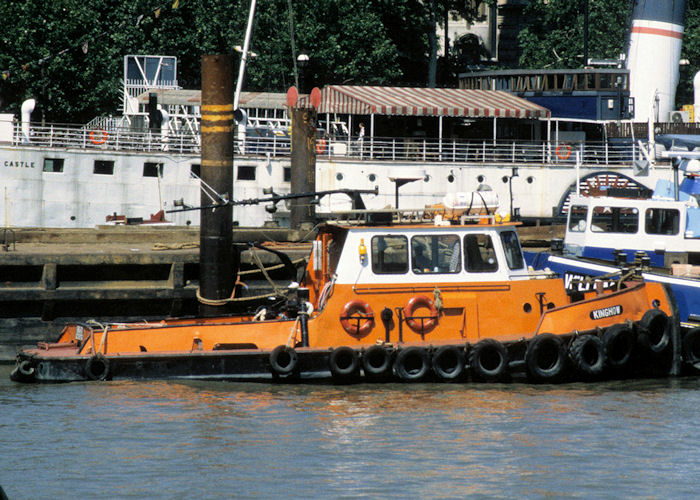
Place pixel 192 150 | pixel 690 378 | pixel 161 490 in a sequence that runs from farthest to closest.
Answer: pixel 192 150
pixel 690 378
pixel 161 490

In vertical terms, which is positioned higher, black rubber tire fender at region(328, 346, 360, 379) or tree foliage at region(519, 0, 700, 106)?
tree foliage at region(519, 0, 700, 106)

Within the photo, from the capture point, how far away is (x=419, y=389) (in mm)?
16656

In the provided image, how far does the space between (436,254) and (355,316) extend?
1571 mm

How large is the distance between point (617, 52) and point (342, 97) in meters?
19.3

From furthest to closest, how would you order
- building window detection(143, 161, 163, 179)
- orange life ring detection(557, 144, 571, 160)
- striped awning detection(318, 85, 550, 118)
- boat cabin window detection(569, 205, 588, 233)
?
orange life ring detection(557, 144, 571, 160) → striped awning detection(318, 85, 550, 118) → building window detection(143, 161, 163, 179) → boat cabin window detection(569, 205, 588, 233)

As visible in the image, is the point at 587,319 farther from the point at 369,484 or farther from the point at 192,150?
the point at 192,150

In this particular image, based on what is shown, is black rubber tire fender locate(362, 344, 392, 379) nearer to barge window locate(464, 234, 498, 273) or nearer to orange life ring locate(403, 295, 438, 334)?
orange life ring locate(403, 295, 438, 334)

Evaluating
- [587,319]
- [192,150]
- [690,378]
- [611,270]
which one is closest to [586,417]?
[587,319]

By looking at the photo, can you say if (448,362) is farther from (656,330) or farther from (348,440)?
→ (656,330)

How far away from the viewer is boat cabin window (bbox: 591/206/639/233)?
20422mm

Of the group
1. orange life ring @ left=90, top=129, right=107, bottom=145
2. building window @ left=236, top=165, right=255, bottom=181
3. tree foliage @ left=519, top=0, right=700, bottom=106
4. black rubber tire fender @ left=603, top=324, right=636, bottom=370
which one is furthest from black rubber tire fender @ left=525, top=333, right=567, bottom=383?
tree foliage @ left=519, top=0, right=700, bottom=106

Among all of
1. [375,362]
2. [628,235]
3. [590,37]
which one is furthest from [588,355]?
[590,37]

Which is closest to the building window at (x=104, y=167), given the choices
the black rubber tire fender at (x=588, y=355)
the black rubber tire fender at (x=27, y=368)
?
the black rubber tire fender at (x=27, y=368)

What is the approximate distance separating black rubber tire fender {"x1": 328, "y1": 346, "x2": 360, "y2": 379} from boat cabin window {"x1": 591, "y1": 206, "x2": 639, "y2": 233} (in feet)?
20.6
